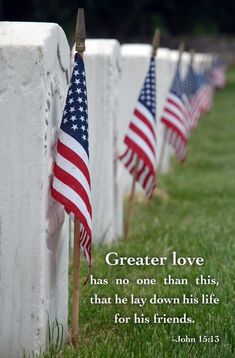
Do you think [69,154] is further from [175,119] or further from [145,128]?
[175,119]

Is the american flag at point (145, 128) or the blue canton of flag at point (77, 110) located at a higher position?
the american flag at point (145, 128)

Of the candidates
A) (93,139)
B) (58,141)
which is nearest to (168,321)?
(58,141)

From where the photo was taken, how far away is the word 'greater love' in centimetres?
798

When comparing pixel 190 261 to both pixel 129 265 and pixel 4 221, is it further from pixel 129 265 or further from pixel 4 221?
pixel 4 221

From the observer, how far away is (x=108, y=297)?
701 cm

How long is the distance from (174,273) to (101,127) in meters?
2.10

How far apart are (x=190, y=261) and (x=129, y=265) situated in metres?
0.44

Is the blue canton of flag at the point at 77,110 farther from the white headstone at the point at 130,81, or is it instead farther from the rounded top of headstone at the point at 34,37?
the white headstone at the point at 130,81

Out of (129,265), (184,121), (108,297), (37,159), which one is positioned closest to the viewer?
(37,159)

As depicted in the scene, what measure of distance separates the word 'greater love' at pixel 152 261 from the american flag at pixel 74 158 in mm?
1972

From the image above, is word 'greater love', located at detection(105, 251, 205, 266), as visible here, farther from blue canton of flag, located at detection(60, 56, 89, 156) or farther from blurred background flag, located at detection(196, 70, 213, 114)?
blurred background flag, located at detection(196, 70, 213, 114)

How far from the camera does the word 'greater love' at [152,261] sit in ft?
26.2

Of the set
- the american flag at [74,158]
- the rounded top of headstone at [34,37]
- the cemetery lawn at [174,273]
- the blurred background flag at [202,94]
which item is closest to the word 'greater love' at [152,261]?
the cemetery lawn at [174,273]

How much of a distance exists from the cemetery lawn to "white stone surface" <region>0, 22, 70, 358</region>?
317 millimetres
